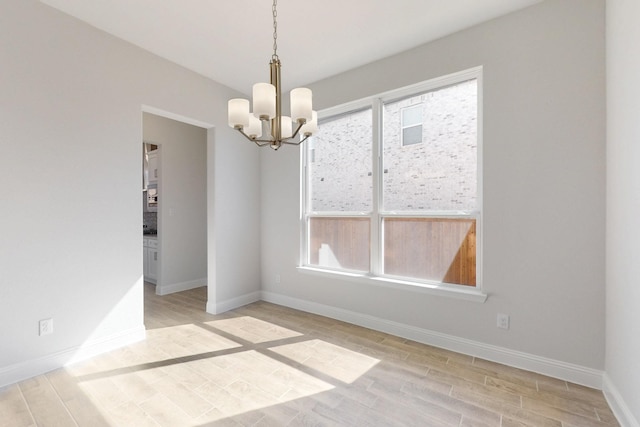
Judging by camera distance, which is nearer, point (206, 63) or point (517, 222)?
point (517, 222)

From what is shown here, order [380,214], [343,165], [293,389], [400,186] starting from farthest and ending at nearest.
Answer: [343,165] → [380,214] → [400,186] → [293,389]

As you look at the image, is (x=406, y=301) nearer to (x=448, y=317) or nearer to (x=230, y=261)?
(x=448, y=317)

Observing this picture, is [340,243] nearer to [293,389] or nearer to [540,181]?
[293,389]

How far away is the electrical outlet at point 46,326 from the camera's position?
2.27m

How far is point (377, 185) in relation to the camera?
3225 mm

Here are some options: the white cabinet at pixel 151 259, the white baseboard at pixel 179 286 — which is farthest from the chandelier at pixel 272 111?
the white cabinet at pixel 151 259

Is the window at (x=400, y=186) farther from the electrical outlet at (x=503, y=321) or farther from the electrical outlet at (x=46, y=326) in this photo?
the electrical outlet at (x=46, y=326)

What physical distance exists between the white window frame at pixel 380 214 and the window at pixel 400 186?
0.01 meters

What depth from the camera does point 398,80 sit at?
3012 mm

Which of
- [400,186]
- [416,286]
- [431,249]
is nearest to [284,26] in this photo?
[400,186]

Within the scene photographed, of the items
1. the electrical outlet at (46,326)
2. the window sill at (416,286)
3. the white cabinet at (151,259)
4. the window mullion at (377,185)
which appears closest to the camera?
the electrical outlet at (46,326)

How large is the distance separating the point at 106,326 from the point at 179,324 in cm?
77

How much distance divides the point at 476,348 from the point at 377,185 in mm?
1850

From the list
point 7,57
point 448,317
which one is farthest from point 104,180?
point 448,317
